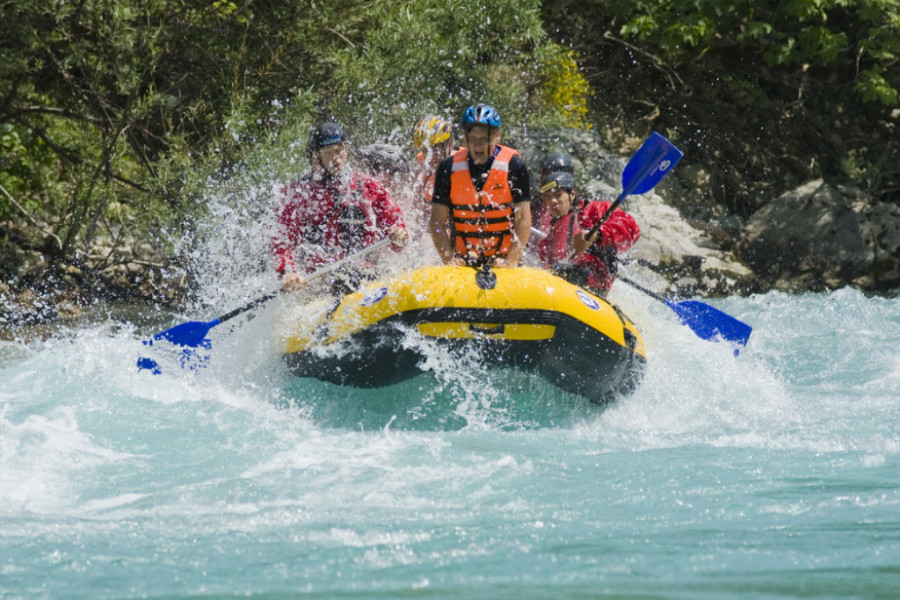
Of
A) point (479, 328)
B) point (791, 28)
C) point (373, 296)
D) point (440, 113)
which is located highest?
point (791, 28)

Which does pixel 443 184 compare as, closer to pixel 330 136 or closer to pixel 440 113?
pixel 330 136

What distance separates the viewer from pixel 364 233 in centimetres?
550

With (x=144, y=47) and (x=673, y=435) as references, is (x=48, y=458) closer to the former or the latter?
(x=673, y=435)

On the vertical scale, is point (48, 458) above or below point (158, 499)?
above

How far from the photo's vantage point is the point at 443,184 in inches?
203

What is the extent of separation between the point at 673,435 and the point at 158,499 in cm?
223

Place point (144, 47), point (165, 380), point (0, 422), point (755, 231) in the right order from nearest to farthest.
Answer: point (0, 422)
point (165, 380)
point (144, 47)
point (755, 231)

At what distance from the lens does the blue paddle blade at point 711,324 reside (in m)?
5.89

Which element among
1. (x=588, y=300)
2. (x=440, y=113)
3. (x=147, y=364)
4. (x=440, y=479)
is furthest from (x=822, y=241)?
(x=440, y=479)

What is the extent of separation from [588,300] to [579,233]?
82 centimetres

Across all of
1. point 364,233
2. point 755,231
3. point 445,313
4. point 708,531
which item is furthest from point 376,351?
point 755,231

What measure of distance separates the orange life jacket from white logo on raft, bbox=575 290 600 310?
59cm

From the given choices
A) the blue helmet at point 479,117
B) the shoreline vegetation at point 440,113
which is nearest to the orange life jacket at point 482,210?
the blue helmet at point 479,117

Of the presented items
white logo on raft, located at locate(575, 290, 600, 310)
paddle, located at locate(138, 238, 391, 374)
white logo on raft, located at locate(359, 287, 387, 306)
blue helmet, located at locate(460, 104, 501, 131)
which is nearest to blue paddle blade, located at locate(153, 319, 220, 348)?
paddle, located at locate(138, 238, 391, 374)
